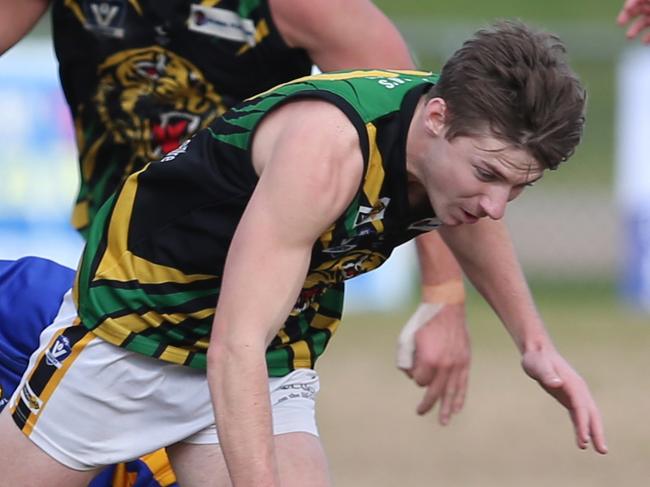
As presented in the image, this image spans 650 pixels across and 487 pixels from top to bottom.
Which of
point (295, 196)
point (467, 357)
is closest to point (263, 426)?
point (295, 196)

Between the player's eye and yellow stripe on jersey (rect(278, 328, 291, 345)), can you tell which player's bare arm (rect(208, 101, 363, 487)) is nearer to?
the player's eye

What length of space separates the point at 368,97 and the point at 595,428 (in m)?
0.94

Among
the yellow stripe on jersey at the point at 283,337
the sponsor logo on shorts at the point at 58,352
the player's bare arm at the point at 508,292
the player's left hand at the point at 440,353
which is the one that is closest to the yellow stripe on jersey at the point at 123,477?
the sponsor logo on shorts at the point at 58,352

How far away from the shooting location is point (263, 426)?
2959mm

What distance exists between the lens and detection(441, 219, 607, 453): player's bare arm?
362 cm

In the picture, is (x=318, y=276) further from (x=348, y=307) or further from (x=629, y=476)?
(x=348, y=307)

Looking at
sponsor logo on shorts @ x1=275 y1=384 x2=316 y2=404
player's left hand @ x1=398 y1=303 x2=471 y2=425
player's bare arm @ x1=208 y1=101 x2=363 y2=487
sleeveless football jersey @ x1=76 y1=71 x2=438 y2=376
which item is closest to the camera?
player's bare arm @ x1=208 y1=101 x2=363 y2=487

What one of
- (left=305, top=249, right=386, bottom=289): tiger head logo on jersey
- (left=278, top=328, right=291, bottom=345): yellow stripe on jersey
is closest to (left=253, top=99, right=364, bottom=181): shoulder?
(left=305, top=249, right=386, bottom=289): tiger head logo on jersey

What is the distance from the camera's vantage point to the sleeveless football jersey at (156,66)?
13.5 ft

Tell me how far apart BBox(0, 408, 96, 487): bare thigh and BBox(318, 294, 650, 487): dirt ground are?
264 centimetres

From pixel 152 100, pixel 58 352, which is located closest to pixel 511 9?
pixel 152 100

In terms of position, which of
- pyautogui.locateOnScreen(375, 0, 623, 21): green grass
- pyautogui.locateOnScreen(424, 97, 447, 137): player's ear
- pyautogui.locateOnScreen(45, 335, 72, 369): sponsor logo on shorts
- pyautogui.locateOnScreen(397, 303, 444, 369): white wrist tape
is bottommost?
pyautogui.locateOnScreen(375, 0, 623, 21): green grass

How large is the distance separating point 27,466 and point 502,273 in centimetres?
120

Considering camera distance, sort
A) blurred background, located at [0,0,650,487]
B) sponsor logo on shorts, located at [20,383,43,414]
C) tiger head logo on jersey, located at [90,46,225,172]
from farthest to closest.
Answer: blurred background, located at [0,0,650,487] < tiger head logo on jersey, located at [90,46,225,172] < sponsor logo on shorts, located at [20,383,43,414]
